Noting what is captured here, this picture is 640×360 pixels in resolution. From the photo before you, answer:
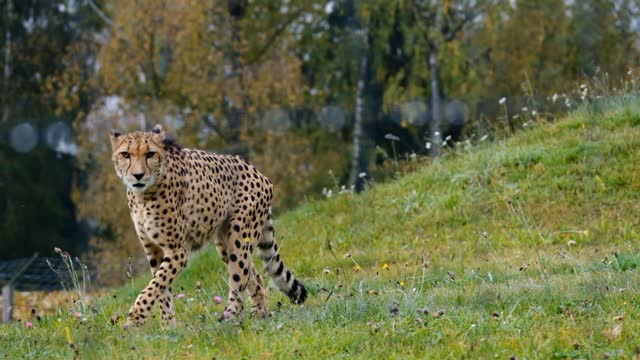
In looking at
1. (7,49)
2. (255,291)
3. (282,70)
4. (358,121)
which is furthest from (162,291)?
(7,49)

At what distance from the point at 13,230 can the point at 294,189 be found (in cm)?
477

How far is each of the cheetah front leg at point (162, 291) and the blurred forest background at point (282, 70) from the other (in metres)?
13.3

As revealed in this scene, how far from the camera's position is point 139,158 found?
509cm

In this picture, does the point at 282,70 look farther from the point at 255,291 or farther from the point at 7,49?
the point at 255,291

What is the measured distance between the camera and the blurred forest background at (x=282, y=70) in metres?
19.7

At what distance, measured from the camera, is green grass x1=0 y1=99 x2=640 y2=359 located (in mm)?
4086

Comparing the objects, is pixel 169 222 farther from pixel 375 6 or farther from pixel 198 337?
pixel 375 6

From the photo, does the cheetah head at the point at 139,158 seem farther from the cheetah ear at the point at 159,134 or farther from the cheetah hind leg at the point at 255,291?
the cheetah hind leg at the point at 255,291

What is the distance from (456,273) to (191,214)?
6.97 ft

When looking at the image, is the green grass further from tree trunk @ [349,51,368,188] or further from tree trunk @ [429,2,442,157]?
tree trunk @ [429,2,442,157]

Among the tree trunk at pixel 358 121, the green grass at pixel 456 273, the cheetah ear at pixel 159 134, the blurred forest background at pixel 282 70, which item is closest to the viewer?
the green grass at pixel 456 273

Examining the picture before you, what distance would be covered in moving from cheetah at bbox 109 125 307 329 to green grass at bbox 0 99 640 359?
0.19m

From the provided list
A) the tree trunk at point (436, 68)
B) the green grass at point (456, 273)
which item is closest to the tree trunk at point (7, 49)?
the tree trunk at point (436, 68)

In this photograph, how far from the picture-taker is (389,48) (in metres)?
21.7
